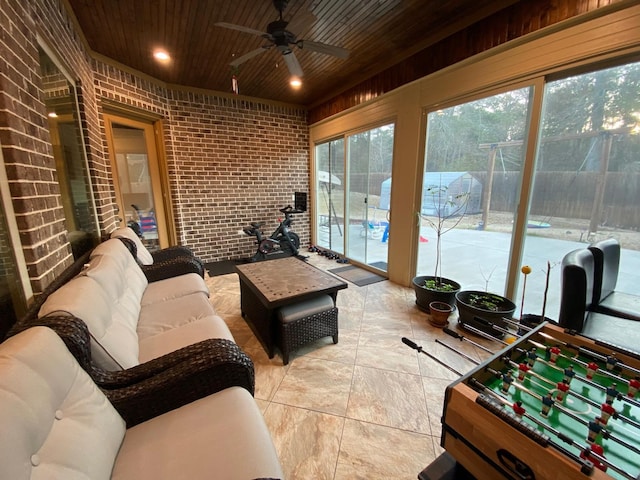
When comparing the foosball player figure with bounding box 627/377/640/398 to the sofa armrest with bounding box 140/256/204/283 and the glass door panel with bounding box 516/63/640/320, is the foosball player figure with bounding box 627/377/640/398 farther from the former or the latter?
the sofa armrest with bounding box 140/256/204/283

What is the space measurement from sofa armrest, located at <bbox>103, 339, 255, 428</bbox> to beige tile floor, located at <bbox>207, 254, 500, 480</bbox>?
58cm

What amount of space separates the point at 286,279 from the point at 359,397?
1075mm

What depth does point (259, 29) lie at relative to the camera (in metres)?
2.66

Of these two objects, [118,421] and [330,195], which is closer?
[118,421]

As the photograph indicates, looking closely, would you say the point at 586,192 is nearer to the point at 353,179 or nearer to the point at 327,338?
the point at 327,338

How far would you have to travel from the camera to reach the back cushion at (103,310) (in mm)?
1067

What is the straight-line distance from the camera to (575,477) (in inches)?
26.8

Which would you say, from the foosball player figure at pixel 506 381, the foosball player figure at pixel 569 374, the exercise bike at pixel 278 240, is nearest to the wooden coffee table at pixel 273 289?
the foosball player figure at pixel 506 381

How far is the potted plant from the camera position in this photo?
275cm

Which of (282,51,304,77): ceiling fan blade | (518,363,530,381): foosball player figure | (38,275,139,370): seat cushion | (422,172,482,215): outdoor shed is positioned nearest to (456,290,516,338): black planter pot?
(422,172,482,215): outdoor shed

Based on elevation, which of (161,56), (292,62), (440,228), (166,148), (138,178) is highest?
(161,56)

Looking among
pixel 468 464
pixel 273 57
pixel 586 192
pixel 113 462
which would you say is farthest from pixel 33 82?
pixel 586 192

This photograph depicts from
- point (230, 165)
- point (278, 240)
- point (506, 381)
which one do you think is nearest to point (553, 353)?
point (506, 381)

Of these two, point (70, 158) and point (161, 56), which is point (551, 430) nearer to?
point (70, 158)
